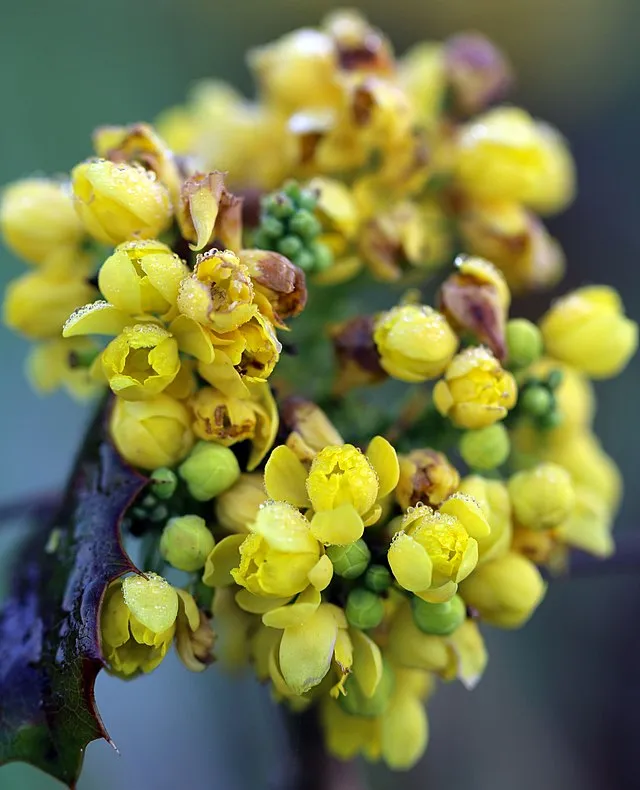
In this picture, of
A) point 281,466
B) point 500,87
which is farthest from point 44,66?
point 281,466

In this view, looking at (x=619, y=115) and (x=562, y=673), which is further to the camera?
(x=619, y=115)

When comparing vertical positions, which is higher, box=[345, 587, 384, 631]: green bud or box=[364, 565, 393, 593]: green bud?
box=[364, 565, 393, 593]: green bud

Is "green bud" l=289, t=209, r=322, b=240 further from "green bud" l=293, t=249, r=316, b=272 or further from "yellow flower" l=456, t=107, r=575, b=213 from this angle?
"yellow flower" l=456, t=107, r=575, b=213

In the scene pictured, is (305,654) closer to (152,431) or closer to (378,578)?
(378,578)

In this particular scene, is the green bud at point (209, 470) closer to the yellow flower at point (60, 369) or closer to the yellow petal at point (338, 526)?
the yellow petal at point (338, 526)

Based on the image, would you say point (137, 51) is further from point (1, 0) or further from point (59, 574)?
point (59, 574)

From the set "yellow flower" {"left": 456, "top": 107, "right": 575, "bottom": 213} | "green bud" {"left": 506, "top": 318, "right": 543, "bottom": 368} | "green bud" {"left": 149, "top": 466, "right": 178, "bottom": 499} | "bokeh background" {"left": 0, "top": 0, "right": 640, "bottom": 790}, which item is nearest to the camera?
"green bud" {"left": 149, "top": 466, "right": 178, "bottom": 499}

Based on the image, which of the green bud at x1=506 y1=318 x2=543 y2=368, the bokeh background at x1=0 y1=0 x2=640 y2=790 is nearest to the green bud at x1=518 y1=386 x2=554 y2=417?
the green bud at x1=506 y1=318 x2=543 y2=368
